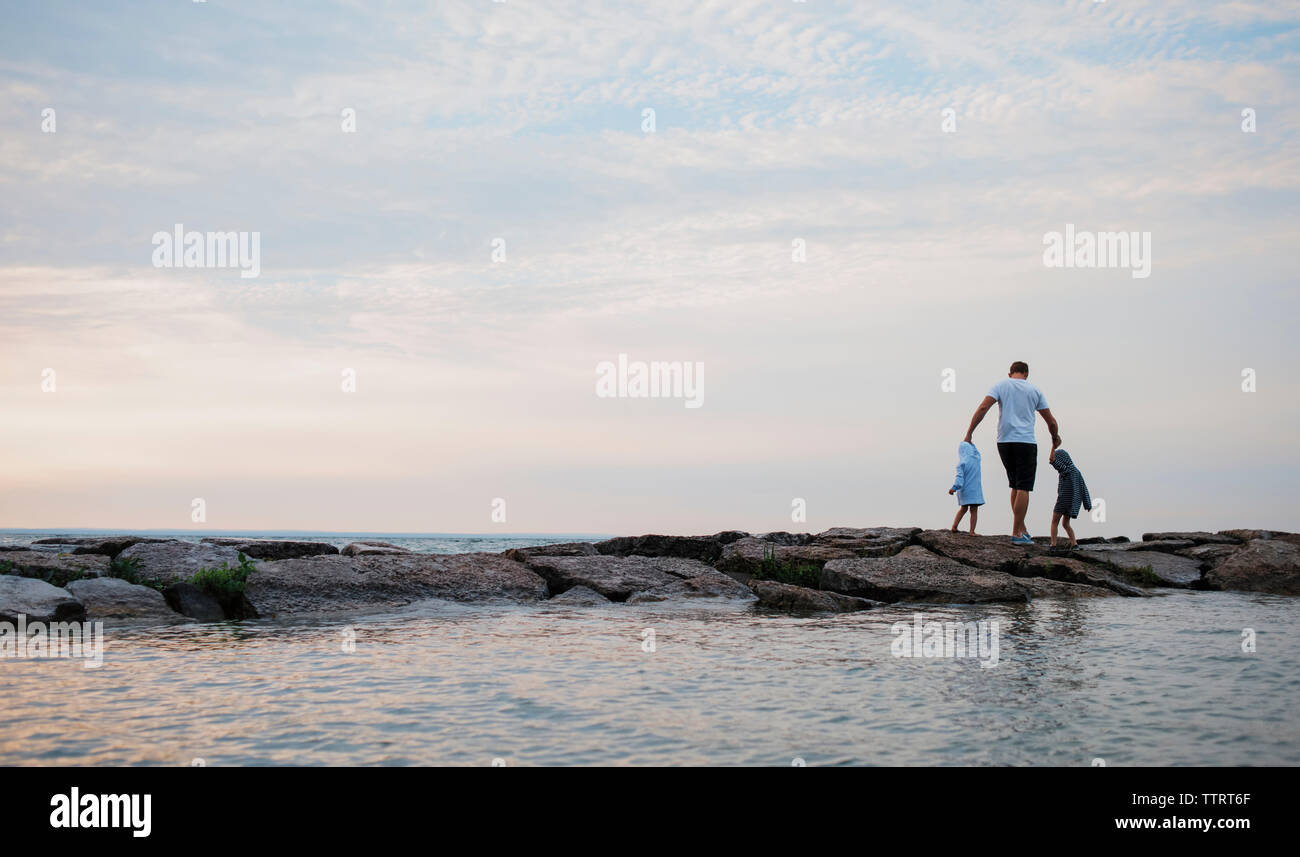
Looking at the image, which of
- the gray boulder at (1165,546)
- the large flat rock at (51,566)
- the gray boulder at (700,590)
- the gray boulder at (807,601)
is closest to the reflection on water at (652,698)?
the gray boulder at (807,601)

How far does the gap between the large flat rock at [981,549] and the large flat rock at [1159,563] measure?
133cm

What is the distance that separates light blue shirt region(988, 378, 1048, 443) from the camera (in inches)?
566

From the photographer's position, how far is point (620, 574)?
43.2 ft

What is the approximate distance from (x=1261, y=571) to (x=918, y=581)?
20.2 feet

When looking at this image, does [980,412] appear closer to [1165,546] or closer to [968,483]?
[968,483]

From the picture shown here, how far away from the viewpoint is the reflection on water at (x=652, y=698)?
5.00 meters

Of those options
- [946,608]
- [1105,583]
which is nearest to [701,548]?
[946,608]

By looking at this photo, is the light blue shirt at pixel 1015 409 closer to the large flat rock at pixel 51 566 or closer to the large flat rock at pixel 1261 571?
the large flat rock at pixel 1261 571

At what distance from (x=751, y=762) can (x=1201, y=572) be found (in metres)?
13.7

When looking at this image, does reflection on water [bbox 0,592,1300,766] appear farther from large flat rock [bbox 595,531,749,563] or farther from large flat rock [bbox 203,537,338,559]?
large flat rock [bbox 595,531,749,563]

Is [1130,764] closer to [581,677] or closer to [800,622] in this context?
[581,677]

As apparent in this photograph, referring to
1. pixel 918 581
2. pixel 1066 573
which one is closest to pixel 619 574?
pixel 918 581

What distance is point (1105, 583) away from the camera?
43.2 feet
